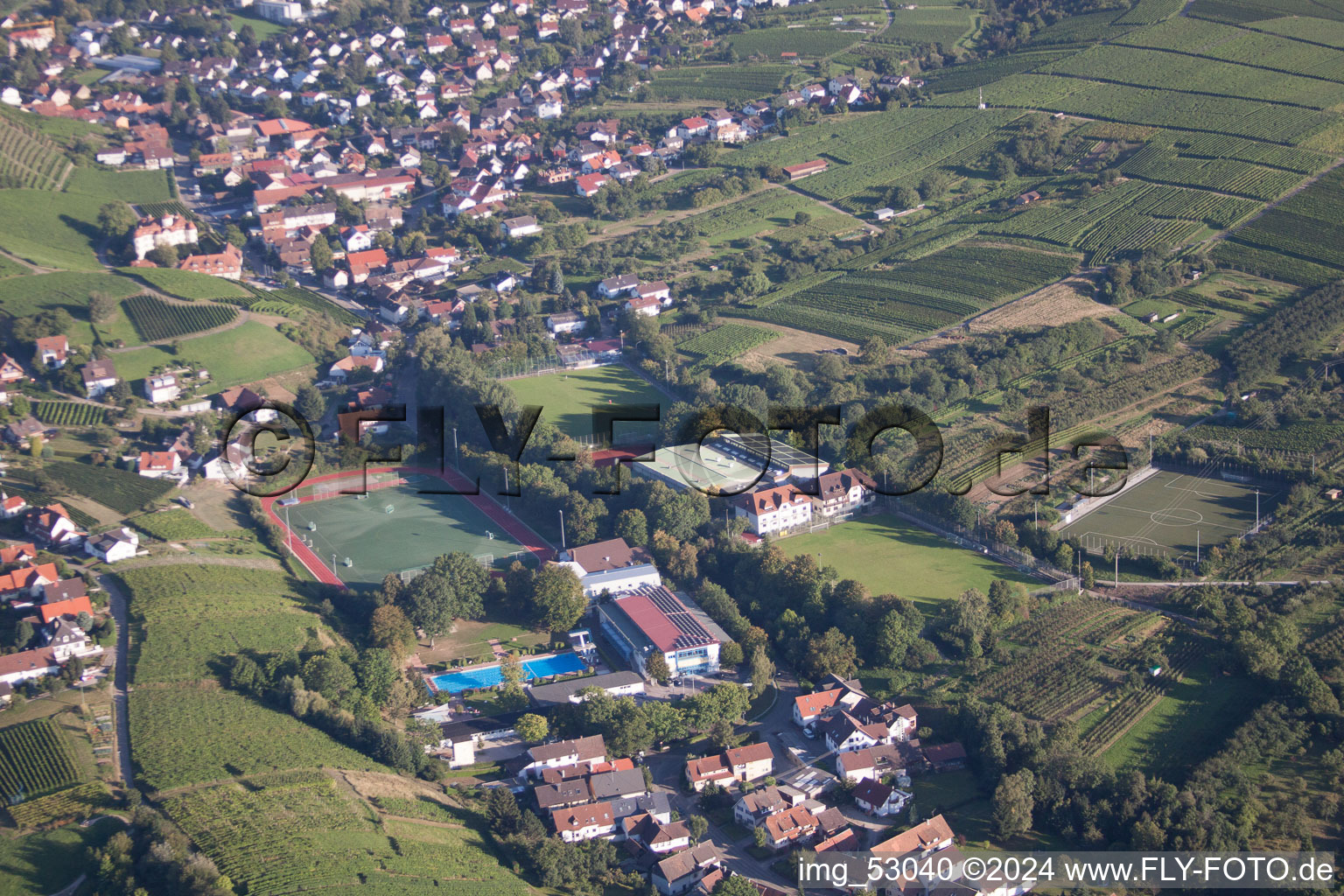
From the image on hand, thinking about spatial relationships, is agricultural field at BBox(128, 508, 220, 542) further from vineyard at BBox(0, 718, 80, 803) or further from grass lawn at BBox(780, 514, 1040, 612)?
grass lawn at BBox(780, 514, 1040, 612)

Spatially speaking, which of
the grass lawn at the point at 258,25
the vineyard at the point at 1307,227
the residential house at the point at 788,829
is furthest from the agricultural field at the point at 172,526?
the grass lawn at the point at 258,25

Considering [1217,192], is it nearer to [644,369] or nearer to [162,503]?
[644,369]

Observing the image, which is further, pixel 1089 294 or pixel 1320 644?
pixel 1089 294

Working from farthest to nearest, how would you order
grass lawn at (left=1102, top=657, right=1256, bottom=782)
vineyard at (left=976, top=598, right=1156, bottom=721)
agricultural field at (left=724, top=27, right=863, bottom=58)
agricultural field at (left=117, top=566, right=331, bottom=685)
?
agricultural field at (left=724, top=27, right=863, bottom=58)
agricultural field at (left=117, top=566, right=331, bottom=685)
vineyard at (left=976, top=598, right=1156, bottom=721)
grass lawn at (left=1102, top=657, right=1256, bottom=782)

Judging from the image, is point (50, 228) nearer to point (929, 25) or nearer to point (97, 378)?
point (97, 378)

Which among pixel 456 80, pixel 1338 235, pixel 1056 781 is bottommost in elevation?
pixel 1056 781

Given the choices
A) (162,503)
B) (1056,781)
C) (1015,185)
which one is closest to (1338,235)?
(1015,185)

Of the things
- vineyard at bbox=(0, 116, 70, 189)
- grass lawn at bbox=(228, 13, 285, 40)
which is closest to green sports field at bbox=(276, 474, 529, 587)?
vineyard at bbox=(0, 116, 70, 189)
